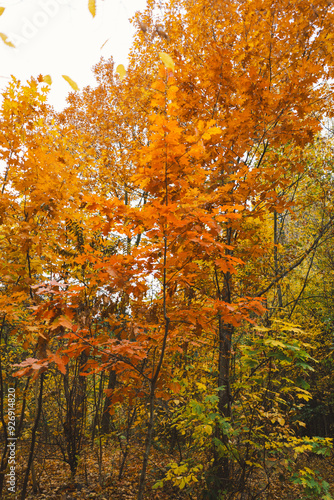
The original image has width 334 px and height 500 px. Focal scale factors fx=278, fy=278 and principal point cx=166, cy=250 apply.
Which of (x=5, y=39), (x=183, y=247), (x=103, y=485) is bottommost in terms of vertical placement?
(x=103, y=485)

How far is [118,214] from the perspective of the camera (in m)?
1.95

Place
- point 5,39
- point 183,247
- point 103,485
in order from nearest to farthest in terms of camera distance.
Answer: point 5,39 → point 183,247 → point 103,485

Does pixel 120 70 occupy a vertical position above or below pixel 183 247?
above

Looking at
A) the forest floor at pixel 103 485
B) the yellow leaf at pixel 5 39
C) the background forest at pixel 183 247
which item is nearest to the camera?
the yellow leaf at pixel 5 39

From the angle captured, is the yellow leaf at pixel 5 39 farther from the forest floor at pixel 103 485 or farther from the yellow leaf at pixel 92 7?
the forest floor at pixel 103 485

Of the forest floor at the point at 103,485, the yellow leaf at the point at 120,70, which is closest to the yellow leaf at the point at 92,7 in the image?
the yellow leaf at the point at 120,70

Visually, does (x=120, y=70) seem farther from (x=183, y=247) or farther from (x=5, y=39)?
(x=183, y=247)

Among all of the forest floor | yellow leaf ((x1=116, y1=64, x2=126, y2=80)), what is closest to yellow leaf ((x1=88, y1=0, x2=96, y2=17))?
yellow leaf ((x1=116, y1=64, x2=126, y2=80))

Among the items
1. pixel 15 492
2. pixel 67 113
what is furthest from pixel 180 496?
pixel 67 113

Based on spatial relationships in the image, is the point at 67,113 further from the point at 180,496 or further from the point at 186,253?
the point at 180,496

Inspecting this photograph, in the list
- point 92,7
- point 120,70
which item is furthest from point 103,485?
point 92,7

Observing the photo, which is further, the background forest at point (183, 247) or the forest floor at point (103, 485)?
the forest floor at point (103, 485)

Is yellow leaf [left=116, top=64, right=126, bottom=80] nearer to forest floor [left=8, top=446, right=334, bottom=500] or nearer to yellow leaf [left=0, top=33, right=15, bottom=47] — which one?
yellow leaf [left=0, top=33, right=15, bottom=47]

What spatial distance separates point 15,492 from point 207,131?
588 cm
